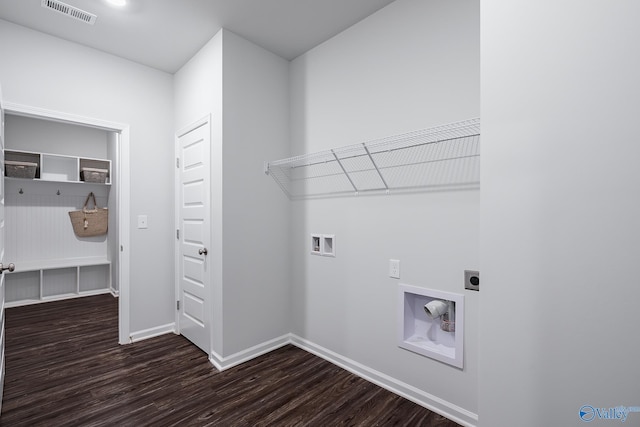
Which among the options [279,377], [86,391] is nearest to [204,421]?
[279,377]

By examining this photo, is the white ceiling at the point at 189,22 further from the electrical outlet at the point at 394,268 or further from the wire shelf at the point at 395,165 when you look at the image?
the electrical outlet at the point at 394,268

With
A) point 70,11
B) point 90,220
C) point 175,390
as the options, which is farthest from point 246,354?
point 90,220

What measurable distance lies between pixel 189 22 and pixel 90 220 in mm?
3785

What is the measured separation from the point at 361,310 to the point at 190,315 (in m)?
1.69

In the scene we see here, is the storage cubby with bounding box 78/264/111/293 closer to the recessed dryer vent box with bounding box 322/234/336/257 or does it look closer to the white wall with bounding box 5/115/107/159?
the white wall with bounding box 5/115/107/159

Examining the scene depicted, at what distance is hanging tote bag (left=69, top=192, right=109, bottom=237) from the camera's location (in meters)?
4.54

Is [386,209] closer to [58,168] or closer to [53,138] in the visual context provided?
[58,168]

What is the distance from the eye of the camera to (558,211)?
2.85 feet

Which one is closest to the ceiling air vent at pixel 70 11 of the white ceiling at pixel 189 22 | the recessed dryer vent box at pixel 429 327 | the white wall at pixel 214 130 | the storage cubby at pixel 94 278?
the white ceiling at pixel 189 22

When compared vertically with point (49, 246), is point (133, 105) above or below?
above

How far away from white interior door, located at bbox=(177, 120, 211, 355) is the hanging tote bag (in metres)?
2.63

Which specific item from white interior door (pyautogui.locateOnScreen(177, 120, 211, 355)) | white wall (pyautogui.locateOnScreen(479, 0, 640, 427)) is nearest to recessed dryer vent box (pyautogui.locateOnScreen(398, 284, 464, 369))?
white wall (pyautogui.locateOnScreen(479, 0, 640, 427))

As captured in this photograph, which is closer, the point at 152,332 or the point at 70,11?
the point at 70,11

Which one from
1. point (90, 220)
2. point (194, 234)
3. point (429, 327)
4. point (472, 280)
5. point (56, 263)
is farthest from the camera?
point (90, 220)
